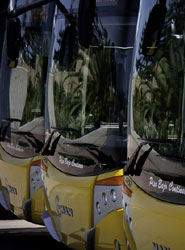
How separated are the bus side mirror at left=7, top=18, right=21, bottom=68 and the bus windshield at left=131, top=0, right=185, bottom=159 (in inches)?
128

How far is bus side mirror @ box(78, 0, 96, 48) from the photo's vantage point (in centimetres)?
618

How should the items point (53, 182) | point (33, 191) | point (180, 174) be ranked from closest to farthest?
point (180, 174)
point (53, 182)
point (33, 191)

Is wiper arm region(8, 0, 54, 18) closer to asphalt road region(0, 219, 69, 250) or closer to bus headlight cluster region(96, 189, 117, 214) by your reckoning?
asphalt road region(0, 219, 69, 250)

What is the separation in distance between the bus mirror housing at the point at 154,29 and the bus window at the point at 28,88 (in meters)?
2.96

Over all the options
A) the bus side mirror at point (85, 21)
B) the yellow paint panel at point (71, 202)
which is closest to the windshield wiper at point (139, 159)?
the yellow paint panel at point (71, 202)

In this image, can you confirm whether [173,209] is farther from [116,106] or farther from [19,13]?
[19,13]

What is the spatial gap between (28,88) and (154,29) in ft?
11.2

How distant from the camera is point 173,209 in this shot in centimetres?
518

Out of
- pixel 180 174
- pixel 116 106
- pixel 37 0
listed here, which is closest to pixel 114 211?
pixel 116 106

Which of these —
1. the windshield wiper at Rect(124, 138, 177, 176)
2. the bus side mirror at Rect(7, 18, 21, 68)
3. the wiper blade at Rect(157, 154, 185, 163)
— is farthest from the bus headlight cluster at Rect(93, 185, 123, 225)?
the bus side mirror at Rect(7, 18, 21, 68)

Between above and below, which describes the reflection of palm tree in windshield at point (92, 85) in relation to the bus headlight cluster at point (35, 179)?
above

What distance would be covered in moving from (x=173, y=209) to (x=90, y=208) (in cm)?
149

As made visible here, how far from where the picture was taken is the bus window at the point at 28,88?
28.1 feet

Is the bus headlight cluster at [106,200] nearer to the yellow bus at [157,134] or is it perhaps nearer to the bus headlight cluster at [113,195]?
the bus headlight cluster at [113,195]
